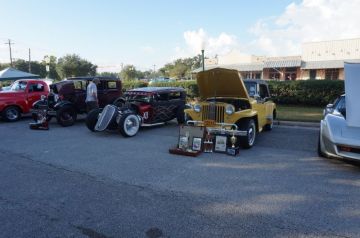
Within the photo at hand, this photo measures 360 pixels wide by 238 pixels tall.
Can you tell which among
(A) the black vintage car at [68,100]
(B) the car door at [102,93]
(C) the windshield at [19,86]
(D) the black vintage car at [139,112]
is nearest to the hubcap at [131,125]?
(D) the black vintage car at [139,112]

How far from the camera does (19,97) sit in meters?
12.4

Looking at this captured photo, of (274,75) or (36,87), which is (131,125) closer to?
(36,87)

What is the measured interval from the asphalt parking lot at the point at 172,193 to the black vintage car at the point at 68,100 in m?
3.47

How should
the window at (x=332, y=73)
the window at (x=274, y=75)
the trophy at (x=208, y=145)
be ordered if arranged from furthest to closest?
the window at (x=274, y=75) < the window at (x=332, y=73) < the trophy at (x=208, y=145)

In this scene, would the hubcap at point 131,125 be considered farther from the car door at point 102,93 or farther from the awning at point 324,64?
the awning at point 324,64

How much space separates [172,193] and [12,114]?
35.4ft

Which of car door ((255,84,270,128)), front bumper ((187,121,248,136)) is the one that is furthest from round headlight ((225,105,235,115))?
car door ((255,84,270,128))

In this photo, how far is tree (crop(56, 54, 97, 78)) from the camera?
54219mm

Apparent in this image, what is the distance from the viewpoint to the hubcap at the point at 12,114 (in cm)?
1217

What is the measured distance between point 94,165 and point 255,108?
172 inches

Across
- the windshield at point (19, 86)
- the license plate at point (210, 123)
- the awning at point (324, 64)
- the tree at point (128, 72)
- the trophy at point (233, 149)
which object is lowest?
the trophy at point (233, 149)

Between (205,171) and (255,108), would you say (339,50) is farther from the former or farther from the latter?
(205,171)

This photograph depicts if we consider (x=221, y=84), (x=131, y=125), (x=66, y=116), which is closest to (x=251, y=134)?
(x=221, y=84)

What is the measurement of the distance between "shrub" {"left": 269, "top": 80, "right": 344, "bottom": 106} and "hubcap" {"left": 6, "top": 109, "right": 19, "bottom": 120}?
13121 mm
